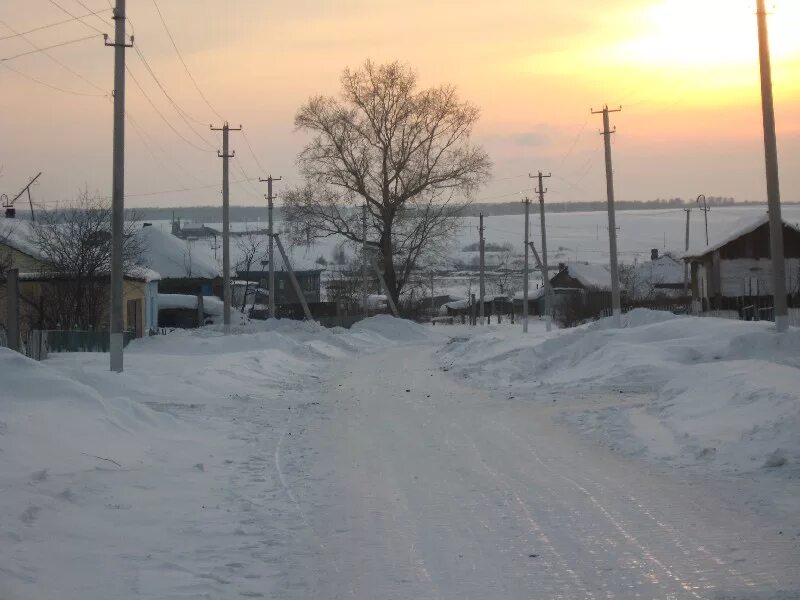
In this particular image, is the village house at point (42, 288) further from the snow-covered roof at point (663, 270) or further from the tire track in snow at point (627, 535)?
the snow-covered roof at point (663, 270)

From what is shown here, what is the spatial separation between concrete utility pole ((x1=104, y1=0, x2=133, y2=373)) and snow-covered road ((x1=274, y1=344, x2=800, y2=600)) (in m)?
7.26

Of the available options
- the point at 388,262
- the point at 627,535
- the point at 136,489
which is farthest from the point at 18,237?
the point at 627,535

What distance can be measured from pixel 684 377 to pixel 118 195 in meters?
11.5

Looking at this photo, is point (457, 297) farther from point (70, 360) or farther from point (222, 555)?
point (222, 555)

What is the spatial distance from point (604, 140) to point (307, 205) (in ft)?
78.2

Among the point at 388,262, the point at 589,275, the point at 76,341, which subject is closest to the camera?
the point at 76,341

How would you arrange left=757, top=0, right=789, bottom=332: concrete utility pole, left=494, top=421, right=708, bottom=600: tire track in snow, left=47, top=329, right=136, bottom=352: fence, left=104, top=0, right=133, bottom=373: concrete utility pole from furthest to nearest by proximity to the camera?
left=47, top=329, right=136, bottom=352: fence → left=757, top=0, right=789, bottom=332: concrete utility pole → left=104, top=0, right=133, bottom=373: concrete utility pole → left=494, top=421, right=708, bottom=600: tire track in snow

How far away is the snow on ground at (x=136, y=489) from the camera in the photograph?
653 cm

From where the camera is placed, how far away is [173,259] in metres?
73.6

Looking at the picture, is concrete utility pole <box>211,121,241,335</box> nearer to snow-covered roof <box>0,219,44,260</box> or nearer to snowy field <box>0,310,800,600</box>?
snow-covered roof <box>0,219,44,260</box>

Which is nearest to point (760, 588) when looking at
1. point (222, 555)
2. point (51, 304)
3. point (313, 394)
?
point (222, 555)

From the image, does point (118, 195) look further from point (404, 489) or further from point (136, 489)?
point (404, 489)

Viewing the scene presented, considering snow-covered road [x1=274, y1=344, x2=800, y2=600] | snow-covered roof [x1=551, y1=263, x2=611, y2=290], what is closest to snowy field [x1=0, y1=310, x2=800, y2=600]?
snow-covered road [x1=274, y1=344, x2=800, y2=600]

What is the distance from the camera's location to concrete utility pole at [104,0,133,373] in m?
19.8
